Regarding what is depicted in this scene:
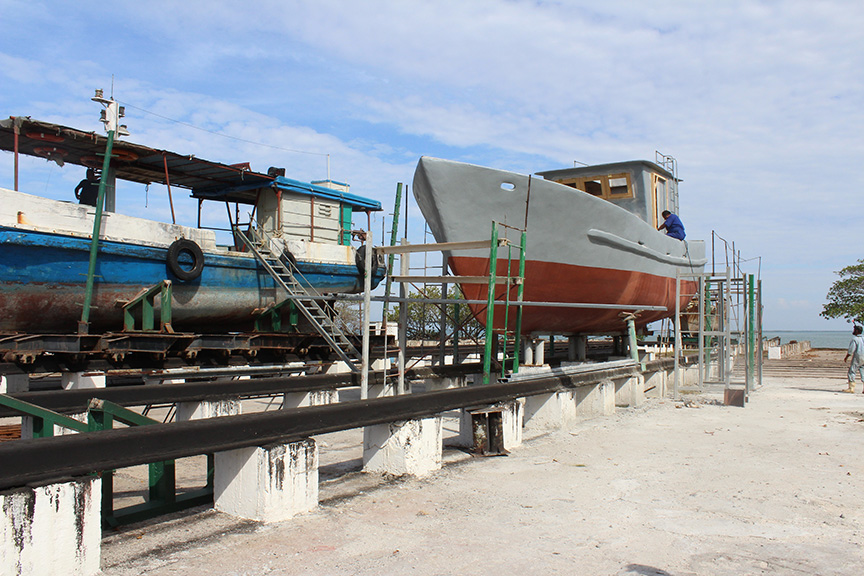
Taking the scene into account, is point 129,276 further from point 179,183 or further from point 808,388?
point 808,388

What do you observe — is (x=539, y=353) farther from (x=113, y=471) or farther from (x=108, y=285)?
(x=113, y=471)

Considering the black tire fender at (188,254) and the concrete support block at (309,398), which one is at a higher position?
the black tire fender at (188,254)

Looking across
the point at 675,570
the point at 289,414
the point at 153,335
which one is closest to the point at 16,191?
the point at 153,335

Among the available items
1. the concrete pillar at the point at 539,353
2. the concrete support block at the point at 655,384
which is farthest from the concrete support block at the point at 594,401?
the concrete support block at the point at 655,384

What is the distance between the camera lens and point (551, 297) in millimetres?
9930

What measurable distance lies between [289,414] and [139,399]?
2081 millimetres

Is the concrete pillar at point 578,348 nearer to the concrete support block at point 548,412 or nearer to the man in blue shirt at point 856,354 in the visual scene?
the concrete support block at point 548,412

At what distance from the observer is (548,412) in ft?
24.9

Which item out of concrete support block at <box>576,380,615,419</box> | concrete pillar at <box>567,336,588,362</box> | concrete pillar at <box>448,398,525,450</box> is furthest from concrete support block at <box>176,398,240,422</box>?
concrete pillar at <box>567,336,588,362</box>

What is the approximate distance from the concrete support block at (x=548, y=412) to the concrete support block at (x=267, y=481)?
149 inches

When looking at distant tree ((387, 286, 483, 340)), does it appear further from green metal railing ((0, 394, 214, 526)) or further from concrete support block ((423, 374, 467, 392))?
green metal railing ((0, 394, 214, 526))

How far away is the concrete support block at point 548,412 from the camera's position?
7.54 meters

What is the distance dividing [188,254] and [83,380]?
3.13 metres

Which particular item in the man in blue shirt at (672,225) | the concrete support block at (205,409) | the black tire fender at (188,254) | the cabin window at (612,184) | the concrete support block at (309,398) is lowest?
the concrete support block at (309,398)
